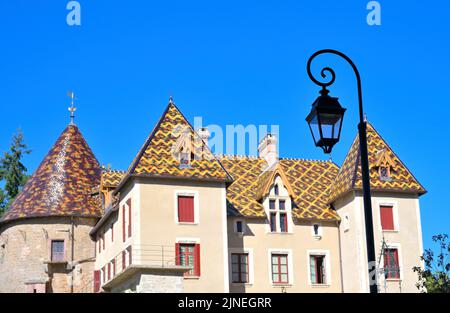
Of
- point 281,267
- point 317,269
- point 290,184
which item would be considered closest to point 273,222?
point 281,267

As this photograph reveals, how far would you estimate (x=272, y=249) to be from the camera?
37000 mm

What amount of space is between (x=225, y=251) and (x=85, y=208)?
928cm

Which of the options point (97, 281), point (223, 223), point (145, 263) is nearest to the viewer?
point (145, 263)

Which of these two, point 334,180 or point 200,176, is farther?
point 334,180

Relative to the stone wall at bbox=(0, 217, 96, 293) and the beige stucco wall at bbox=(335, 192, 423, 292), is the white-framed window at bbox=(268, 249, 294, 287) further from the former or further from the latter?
the stone wall at bbox=(0, 217, 96, 293)

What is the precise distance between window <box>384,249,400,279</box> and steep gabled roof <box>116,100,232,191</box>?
26.4 ft

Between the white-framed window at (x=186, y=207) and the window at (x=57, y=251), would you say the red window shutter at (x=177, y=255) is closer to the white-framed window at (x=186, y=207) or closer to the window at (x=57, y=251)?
Answer: the white-framed window at (x=186, y=207)

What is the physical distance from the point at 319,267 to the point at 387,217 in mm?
3940

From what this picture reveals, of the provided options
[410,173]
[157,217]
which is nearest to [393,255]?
[410,173]

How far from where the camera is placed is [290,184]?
3997 cm

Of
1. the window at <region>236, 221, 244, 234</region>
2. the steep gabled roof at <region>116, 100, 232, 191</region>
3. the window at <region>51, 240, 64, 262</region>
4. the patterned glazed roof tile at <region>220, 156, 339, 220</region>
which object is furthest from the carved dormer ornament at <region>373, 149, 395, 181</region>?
the window at <region>51, 240, 64, 262</region>

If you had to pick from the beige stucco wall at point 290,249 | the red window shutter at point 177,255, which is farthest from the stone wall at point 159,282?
the beige stucco wall at point 290,249

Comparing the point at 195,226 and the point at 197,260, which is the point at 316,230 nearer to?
the point at 195,226
